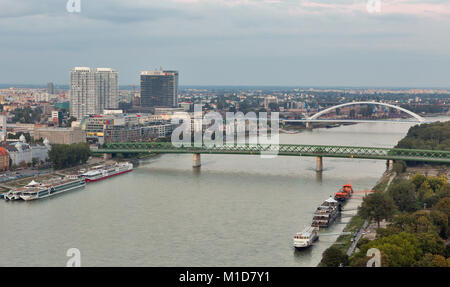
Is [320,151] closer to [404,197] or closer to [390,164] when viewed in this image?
[390,164]

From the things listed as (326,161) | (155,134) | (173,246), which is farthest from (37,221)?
(155,134)

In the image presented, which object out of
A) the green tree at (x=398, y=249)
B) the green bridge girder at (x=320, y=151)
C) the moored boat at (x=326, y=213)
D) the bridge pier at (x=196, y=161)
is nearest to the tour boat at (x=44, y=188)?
the bridge pier at (x=196, y=161)

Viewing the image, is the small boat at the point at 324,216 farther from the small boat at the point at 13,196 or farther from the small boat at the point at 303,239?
the small boat at the point at 13,196

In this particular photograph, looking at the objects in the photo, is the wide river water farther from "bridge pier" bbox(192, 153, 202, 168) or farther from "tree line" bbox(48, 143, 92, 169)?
"tree line" bbox(48, 143, 92, 169)

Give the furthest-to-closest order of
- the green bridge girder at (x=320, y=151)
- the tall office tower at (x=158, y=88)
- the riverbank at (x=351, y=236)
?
the tall office tower at (x=158, y=88) → the green bridge girder at (x=320, y=151) → the riverbank at (x=351, y=236)

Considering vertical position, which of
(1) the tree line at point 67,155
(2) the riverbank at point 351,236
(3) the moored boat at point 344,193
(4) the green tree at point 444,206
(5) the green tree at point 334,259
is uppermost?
(1) the tree line at point 67,155
